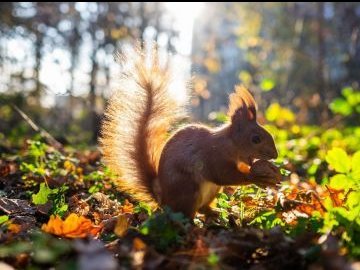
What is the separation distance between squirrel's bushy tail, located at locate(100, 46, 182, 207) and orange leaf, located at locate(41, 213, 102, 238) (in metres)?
0.73

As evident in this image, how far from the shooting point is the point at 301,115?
13.2m

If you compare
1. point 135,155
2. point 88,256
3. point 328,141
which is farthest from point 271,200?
point 328,141

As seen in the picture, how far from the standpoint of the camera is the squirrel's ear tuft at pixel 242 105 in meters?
2.79

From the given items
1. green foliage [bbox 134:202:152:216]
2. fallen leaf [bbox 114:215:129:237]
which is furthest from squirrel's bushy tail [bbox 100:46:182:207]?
fallen leaf [bbox 114:215:129:237]

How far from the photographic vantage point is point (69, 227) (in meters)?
1.88

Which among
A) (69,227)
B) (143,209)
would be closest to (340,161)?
(143,209)

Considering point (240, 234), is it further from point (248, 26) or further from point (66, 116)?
point (66, 116)

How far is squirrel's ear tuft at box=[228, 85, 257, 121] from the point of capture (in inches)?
110

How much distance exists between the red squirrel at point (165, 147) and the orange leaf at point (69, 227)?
595 mm

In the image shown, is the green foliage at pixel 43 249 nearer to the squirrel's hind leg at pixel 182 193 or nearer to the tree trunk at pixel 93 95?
the squirrel's hind leg at pixel 182 193

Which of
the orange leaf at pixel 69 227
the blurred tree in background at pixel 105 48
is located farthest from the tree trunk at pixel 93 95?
the orange leaf at pixel 69 227

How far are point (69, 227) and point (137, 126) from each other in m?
0.88

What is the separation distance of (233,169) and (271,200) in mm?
289

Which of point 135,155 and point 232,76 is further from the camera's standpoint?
point 232,76
